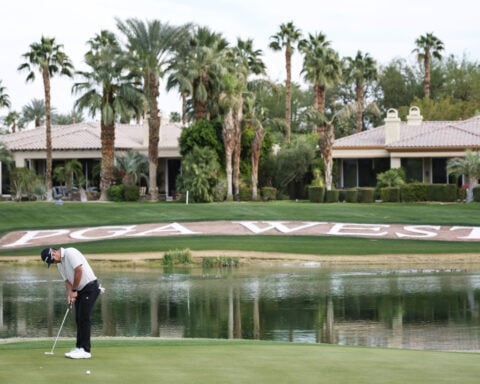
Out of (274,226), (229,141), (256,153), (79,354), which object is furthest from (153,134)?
(79,354)

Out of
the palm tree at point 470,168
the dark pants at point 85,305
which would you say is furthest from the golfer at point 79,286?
the palm tree at point 470,168

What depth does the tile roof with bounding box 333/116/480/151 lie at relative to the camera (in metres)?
62.1

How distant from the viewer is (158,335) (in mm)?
19828

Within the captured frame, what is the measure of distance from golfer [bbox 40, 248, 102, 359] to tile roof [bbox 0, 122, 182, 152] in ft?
178

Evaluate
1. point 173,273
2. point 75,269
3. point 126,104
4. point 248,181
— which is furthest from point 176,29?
point 75,269

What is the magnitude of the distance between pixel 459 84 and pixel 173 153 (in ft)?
150

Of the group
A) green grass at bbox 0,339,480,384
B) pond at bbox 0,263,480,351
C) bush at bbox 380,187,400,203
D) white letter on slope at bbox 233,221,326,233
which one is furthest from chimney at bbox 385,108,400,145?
green grass at bbox 0,339,480,384

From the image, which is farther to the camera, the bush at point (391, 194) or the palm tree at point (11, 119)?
the palm tree at point (11, 119)

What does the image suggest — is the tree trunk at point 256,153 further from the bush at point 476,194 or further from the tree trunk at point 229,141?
the bush at point 476,194

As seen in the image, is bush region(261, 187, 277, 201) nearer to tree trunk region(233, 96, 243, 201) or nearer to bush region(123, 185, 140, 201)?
tree trunk region(233, 96, 243, 201)

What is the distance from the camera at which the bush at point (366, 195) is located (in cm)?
5719

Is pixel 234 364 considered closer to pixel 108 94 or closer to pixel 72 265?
pixel 72 265

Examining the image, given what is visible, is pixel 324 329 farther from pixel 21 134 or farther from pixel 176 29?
pixel 21 134

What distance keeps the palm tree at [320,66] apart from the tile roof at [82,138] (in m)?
11.2
